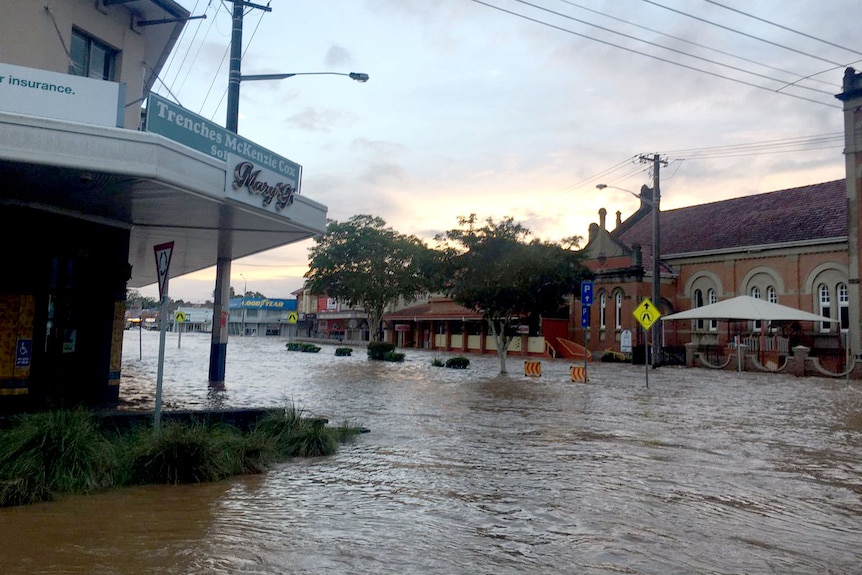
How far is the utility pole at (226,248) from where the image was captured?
53.7ft

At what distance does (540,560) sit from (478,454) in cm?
481

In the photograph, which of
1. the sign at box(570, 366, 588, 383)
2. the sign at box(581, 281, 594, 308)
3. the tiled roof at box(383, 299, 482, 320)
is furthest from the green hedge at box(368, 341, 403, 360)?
the sign at box(581, 281, 594, 308)

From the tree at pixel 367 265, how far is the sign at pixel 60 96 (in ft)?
130

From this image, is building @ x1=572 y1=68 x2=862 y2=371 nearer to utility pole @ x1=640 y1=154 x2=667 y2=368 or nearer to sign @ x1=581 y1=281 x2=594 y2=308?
utility pole @ x1=640 y1=154 x2=667 y2=368

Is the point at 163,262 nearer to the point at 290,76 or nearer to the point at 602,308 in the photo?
the point at 290,76

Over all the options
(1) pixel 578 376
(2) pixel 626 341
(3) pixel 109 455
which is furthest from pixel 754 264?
(3) pixel 109 455

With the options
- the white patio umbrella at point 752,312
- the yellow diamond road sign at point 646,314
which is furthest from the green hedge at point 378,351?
the yellow diamond road sign at point 646,314

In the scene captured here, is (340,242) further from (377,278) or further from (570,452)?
(570,452)

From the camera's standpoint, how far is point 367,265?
5119 centimetres

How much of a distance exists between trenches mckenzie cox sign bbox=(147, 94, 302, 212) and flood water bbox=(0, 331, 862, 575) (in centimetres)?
415

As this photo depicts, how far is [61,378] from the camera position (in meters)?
13.2

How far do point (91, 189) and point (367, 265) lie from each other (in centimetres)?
4065

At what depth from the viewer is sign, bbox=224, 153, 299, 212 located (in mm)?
10742

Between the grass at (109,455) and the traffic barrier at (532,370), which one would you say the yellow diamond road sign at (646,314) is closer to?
the traffic barrier at (532,370)
